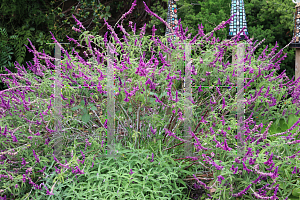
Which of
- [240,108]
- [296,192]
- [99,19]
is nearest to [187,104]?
[240,108]

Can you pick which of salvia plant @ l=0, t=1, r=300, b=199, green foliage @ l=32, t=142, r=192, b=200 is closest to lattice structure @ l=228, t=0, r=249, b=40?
salvia plant @ l=0, t=1, r=300, b=199

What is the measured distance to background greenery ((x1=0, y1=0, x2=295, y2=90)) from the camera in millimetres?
5391

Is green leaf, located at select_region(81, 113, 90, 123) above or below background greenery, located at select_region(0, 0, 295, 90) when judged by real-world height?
below

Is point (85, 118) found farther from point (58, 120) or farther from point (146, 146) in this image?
point (146, 146)

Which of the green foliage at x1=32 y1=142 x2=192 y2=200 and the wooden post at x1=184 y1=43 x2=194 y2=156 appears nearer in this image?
the green foliage at x1=32 y1=142 x2=192 y2=200

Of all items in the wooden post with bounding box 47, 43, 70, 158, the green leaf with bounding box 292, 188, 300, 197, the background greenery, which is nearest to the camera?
the green leaf with bounding box 292, 188, 300, 197

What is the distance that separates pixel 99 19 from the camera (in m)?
6.66

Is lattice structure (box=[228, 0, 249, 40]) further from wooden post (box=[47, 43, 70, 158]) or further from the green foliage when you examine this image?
wooden post (box=[47, 43, 70, 158])

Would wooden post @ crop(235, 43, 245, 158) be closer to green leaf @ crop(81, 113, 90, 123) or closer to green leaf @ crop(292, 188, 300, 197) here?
green leaf @ crop(292, 188, 300, 197)

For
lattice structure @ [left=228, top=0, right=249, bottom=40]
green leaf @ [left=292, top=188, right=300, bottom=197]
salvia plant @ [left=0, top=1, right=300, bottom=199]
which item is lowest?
green leaf @ [left=292, top=188, right=300, bottom=197]

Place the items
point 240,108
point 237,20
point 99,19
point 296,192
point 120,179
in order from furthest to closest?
point 99,19, point 237,20, point 240,108, point 120,179, point 296,192

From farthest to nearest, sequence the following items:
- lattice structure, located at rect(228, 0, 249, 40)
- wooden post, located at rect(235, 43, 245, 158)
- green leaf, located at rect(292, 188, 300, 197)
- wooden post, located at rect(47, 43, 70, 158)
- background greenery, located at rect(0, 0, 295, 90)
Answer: background greenery, located at rect(0, 0, 295, 90)
lattice structure, located at rect(228, 0, 249, 40)
wooden post, located at rect(47, 43, 70, 158)
wooden post, located at rect(235, 43, 245, 158)
green leaf, located at rect(292, 188, 300, 197)

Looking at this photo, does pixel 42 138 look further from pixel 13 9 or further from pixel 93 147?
pixel 13 9

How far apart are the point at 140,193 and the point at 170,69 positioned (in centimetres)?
104
